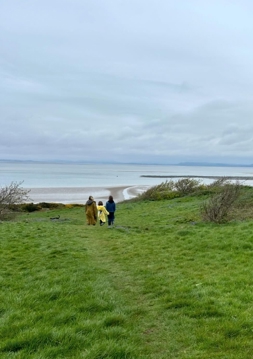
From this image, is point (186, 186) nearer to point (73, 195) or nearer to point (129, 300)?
point (73, 195)

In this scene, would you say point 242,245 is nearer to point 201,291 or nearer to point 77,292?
point 201,291

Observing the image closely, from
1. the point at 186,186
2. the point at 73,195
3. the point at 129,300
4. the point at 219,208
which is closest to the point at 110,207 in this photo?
the point at 219,208

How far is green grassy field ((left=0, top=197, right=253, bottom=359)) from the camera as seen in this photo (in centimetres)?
502

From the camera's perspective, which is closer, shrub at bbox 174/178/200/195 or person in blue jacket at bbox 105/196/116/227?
person in blue jacket at bbox 105/196/116/227

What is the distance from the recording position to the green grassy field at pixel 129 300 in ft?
16.5

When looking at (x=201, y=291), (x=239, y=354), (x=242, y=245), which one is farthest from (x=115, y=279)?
(x=242, y=245)

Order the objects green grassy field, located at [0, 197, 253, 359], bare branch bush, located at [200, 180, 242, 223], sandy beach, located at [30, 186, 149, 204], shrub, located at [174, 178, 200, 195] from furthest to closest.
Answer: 1. sandy beach, located at [30, 186, 149, 204]
2. shrub, located at [174, 178, 200, 195]
3. bare branch bush, located at [200, 180, 242, 223]
4. green grassy field, located at [0, 197, 253, 359]

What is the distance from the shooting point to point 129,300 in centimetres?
706

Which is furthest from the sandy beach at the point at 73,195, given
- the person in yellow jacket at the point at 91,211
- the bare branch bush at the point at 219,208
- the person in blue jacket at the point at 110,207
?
the bare branch bush at the point at 219,208

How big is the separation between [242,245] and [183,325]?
6.46m

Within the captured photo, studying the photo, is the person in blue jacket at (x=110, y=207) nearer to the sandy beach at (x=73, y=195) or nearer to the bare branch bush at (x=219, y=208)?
the bare branch bush at (x=219, y=208)

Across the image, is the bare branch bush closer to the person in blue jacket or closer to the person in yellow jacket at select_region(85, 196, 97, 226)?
the person in blue jacket

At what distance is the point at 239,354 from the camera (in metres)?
4.70

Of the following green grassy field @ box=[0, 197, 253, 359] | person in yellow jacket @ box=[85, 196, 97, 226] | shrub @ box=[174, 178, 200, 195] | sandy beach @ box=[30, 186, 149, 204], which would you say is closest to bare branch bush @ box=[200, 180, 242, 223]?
green grassy field @ box=[0, 197, 253, 359]
